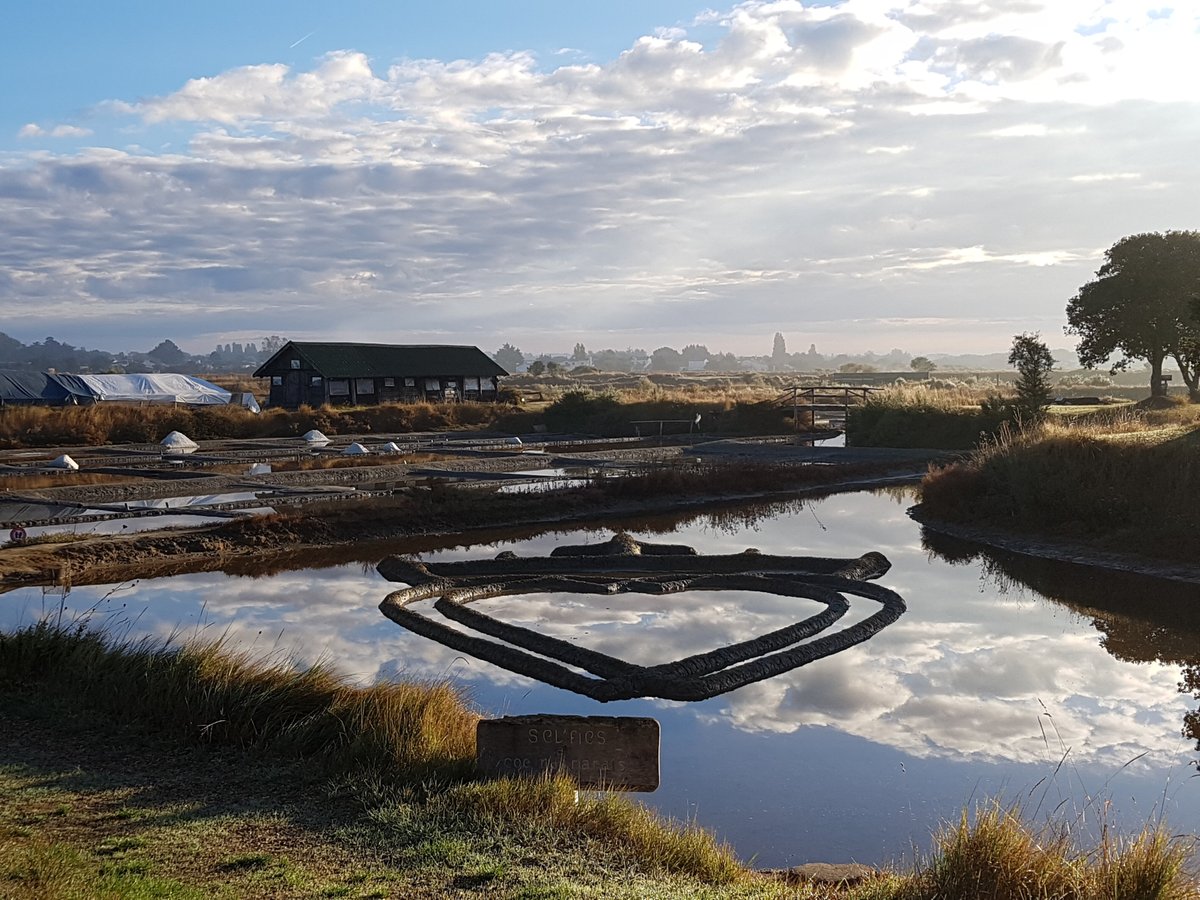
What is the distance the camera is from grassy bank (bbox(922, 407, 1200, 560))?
55.1 ft

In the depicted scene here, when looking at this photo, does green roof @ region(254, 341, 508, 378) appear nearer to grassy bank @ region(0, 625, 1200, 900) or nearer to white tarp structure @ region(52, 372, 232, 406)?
white tarp structure @ region(52, 372, 232, 406)

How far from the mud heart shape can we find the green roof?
1469 inches

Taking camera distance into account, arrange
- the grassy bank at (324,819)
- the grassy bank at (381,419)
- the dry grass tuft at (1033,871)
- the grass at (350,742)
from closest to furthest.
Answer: the dry grass tuft at (1033,871), the grassy bank at (324,819), the grass at (350,742), the grassy bank at (381,419)

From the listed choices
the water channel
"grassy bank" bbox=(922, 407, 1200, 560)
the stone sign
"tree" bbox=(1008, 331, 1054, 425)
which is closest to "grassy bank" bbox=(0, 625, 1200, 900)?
A: the stone sign

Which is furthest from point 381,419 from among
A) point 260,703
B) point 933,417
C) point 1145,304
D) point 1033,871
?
point 1033,871

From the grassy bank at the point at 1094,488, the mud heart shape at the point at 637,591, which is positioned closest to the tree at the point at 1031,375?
the grassy bank at the point at 1094,488

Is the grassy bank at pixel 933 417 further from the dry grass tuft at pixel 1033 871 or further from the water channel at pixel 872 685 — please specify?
the dry grass tuft at pixel 1033 871

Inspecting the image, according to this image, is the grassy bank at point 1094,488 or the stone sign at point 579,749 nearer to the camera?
the stone sign at point 579,749

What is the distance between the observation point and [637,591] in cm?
1463

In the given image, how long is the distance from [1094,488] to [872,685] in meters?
9.86

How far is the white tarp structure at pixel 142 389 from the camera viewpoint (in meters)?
51.9

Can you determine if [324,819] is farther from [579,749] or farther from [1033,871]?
[1033,871]

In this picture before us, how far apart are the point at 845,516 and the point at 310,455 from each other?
690 inches

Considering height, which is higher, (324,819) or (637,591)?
(324,819)
